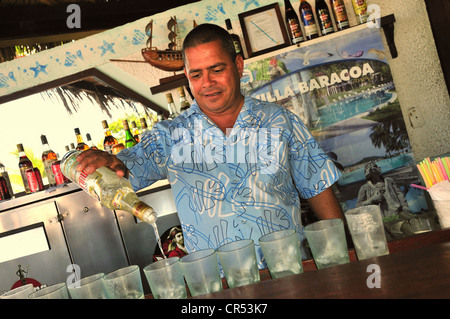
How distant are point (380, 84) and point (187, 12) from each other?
1.51 metres

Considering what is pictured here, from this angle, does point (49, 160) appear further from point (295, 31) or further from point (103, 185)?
point (103, 185)

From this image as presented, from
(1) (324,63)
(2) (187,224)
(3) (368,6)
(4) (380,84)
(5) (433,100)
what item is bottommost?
(2) (187,224)

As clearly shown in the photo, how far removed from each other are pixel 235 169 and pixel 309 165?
0.29 metres

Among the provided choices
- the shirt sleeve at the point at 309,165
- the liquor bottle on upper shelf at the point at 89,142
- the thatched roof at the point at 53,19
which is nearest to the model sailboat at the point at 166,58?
the thatched roof at the point at 53,19

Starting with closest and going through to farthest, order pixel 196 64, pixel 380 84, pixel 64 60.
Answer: pixel 196 64
pixel 380 84
pixel 64 60

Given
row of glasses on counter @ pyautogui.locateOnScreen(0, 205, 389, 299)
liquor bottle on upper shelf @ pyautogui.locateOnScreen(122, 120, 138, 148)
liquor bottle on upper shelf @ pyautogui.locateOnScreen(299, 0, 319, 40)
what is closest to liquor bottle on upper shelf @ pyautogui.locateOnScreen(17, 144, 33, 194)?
liquor bottle on upper shelf @ pyautogui.locateOnScreen(122, 120, 138, 148)

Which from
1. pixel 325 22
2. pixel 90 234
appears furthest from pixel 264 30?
pixel 90 234

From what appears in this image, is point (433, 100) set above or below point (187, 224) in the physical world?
above

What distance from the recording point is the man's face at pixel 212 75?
155cm

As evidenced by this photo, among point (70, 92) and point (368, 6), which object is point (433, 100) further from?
point (70, 92)

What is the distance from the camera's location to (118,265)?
300cm

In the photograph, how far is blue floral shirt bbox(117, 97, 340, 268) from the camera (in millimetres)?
1521
